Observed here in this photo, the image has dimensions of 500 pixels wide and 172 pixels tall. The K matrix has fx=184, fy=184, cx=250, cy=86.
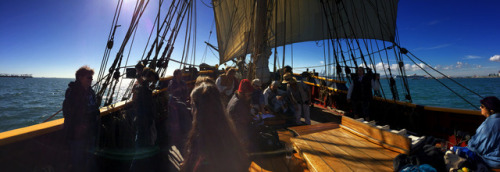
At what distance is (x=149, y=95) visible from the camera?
259 cm

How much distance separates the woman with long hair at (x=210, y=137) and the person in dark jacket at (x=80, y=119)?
146 centimetres

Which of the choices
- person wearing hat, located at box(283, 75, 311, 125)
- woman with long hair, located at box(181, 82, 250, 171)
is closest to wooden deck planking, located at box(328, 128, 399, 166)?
woman with long hair, located at box(181, 82, 250, 171)

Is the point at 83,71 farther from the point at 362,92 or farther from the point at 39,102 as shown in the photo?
the point at 39,102

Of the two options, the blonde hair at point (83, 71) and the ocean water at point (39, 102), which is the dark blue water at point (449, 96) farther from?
the blonde hair at point (83, 71)

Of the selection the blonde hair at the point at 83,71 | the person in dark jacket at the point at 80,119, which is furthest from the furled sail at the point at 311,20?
the person in dark jacket at the point at 80,119

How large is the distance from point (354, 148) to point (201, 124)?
151 cm

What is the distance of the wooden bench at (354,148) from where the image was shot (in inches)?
59.6

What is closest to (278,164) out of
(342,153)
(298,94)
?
(342,153)

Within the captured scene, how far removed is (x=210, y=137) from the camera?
1301mm

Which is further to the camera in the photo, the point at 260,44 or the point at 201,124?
the point at 260,44

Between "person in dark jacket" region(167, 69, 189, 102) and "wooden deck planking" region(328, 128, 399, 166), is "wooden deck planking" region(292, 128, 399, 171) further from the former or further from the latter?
"person in dark jacket" region(167, 69, 189, 102)

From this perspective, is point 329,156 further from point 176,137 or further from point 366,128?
point 176,137

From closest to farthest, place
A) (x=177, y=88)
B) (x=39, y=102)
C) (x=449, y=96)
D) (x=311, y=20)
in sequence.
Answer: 1. (x=177, y=88)
2. (x=311, y=20)
3. (x=39, y=102)
4. (x=449, y=96)

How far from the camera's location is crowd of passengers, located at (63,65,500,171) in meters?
1.31
